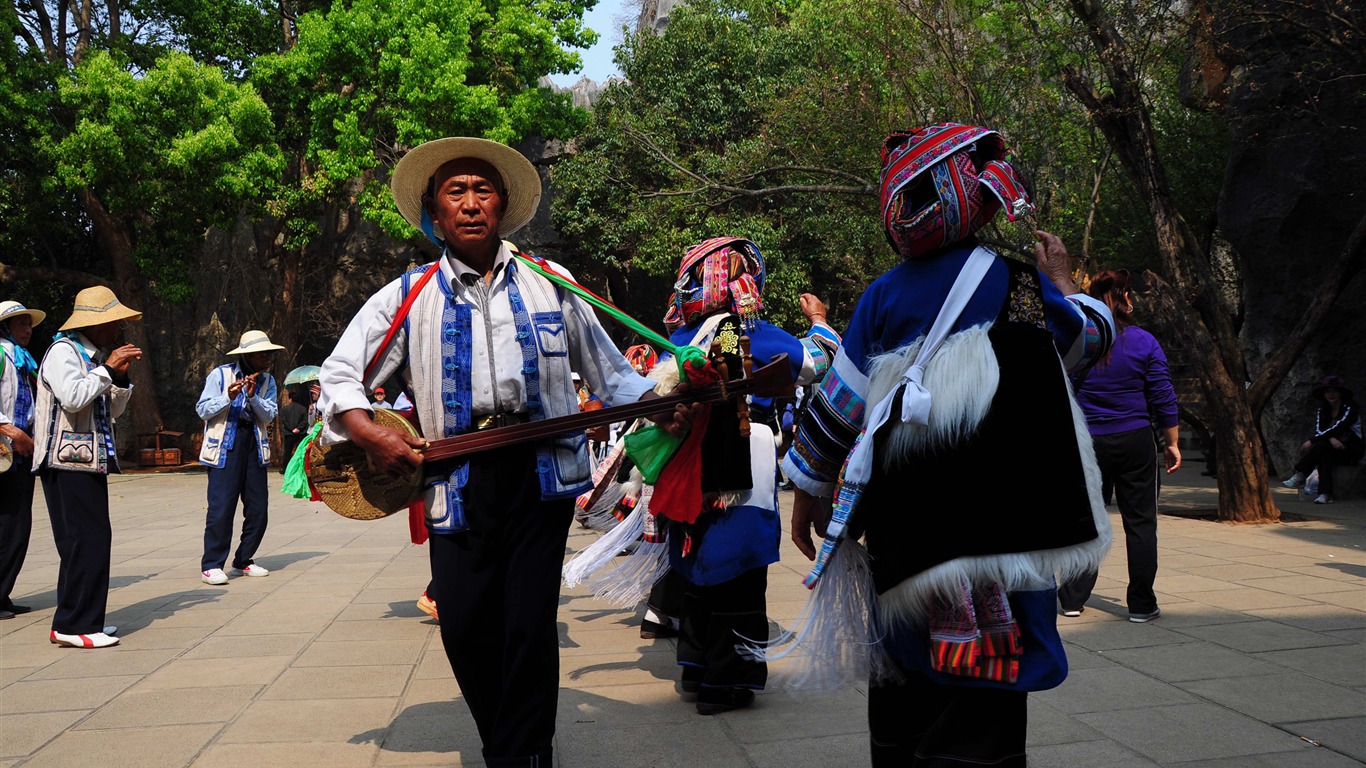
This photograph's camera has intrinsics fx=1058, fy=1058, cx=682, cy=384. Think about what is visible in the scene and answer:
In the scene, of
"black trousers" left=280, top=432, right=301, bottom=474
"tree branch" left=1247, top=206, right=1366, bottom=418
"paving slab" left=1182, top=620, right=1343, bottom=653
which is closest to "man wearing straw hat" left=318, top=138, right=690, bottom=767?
"paving slab" left=1182, top=620, right=1343, bottom=653

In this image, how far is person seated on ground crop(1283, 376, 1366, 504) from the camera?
1177cm

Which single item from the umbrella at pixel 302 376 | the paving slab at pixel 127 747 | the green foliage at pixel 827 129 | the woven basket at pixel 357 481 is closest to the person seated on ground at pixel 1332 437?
the green foliage at pixel 827 129

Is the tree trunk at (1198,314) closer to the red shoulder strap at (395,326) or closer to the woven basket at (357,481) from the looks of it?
the red shoulder strap at (395,326)

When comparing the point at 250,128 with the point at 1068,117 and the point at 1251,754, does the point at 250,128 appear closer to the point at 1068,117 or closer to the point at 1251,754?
the point at 1068,117

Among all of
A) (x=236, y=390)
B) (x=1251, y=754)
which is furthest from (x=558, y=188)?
(x=1251, y=754)

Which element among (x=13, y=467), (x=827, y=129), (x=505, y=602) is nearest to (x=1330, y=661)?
(x=505, y=602)

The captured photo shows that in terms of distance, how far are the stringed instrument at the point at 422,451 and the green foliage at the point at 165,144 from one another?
1691 cm

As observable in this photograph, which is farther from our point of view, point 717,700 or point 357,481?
point 717,700

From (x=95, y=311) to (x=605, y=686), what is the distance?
12.3 feet

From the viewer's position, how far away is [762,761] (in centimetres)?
384

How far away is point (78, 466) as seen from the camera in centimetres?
596

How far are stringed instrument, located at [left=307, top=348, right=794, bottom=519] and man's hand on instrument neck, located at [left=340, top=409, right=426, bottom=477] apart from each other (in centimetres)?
4

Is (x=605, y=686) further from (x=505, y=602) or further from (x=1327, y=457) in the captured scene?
(x=1327, y=457)

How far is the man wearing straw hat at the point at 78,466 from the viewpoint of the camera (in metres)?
5.94
